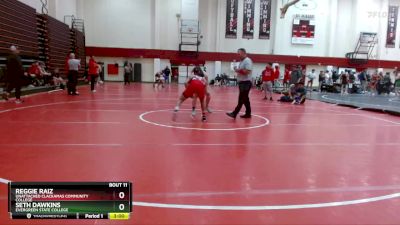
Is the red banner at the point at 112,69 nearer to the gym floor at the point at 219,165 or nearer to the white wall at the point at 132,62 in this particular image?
the white wall at the point at 132,62

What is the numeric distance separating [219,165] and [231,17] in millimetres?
30609

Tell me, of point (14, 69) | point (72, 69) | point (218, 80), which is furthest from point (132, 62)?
point (14, 69)

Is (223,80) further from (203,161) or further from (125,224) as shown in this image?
(125,224)

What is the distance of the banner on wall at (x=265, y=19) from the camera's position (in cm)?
3344

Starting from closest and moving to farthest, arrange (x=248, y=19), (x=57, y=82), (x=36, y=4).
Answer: (x=57, y=82), (x=36, y=4), (x=248, y=19)

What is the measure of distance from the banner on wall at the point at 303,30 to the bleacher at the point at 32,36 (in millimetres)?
21510

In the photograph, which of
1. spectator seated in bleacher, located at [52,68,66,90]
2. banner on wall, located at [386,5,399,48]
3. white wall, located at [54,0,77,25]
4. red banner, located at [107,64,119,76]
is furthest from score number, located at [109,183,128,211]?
banner on wall, located at [386,5,399,48]

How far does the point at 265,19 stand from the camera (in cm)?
3366

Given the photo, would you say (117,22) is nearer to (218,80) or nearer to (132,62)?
(132,62)

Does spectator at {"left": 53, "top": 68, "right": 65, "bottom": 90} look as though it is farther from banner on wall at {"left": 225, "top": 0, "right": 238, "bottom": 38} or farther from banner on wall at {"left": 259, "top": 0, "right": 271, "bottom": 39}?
banner on wall at {"left": 259, "top": 0, "right": 271, "bottom": 39}

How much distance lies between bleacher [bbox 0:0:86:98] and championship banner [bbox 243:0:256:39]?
55.9ft

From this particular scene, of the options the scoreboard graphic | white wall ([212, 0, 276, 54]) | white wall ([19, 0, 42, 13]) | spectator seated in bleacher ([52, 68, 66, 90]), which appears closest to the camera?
the scoreboard graphic

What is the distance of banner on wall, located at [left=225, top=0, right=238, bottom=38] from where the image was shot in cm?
3322

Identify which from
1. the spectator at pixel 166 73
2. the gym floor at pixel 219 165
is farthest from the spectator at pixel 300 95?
the spectator at pixel 166 73
